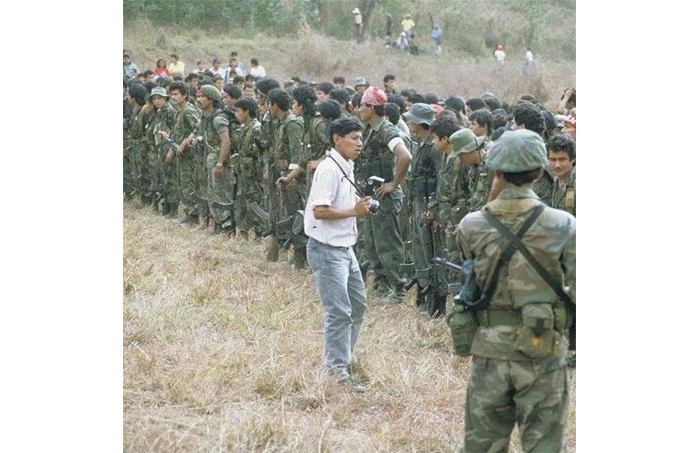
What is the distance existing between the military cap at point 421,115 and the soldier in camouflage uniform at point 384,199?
0.37 m

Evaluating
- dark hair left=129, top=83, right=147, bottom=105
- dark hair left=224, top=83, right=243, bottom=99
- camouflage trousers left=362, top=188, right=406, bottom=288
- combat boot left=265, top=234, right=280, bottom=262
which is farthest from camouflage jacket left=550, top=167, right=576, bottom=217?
dark hair left=129, top=83, right=147, bottom=105

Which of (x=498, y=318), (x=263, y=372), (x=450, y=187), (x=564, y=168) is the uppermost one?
(x=564, y=168)

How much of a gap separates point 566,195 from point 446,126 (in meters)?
1.37

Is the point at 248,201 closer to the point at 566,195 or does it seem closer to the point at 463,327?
the point at 566,195

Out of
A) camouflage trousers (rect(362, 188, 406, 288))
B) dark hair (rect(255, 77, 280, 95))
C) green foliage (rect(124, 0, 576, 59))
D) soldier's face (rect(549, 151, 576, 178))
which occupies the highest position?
green foliage (rect(124, 0, 576, 59))

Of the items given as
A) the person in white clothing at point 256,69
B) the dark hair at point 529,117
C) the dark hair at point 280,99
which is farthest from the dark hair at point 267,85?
the dark hair at point 529,117

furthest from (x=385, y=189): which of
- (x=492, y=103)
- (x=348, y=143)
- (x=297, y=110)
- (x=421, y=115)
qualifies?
(x=492, y=103)

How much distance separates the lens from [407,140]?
8078 millimetres

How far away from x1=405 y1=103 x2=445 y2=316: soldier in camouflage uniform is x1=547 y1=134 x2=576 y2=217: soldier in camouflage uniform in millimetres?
1618

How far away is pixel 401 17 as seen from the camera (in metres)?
9.85

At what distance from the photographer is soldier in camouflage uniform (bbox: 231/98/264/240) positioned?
971 cm

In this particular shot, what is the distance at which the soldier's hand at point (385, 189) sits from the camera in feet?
25.3

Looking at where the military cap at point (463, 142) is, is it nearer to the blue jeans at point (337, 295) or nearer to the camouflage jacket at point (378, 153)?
the blue jeans at point (337, 295)

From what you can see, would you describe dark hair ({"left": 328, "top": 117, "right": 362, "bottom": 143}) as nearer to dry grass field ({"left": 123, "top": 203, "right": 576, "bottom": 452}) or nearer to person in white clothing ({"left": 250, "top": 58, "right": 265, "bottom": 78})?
dry grass field ({"left": 123, "top": 203, "right": 576, "bottom": 452})
